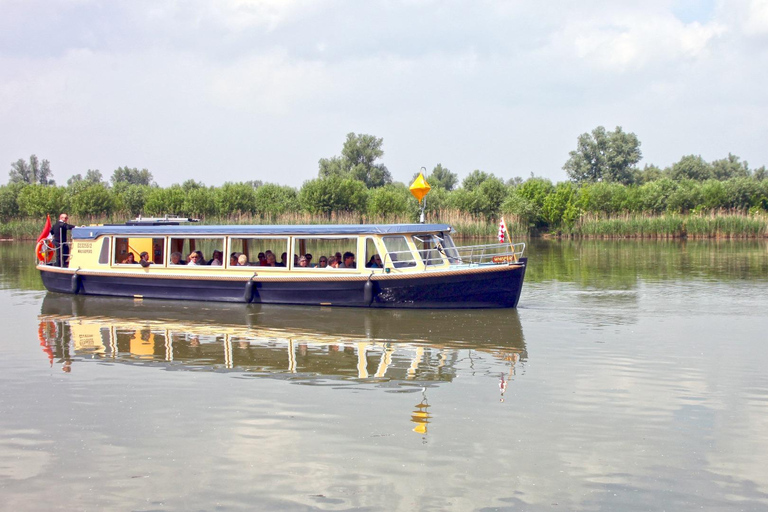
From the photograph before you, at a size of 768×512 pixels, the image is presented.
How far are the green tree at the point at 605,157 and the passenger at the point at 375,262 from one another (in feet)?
265

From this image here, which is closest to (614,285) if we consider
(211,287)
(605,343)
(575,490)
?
(605,343)

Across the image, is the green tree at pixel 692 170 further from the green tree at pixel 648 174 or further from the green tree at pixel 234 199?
the green tree at pixel 234 199

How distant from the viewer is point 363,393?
11.5 m

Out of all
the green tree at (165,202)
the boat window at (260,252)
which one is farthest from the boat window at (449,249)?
the green tree at (165,202)

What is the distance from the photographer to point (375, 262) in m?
19.7

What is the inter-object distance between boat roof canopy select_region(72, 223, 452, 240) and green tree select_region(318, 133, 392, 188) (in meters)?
75.0

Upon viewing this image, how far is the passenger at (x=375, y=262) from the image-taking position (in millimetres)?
19516

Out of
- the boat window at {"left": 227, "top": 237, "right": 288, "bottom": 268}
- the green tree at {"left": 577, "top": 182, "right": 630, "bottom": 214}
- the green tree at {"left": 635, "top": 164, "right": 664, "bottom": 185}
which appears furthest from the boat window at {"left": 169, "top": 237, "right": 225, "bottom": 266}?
the green tree at {"left": 635, "top": 164, "right": 664, "bottom": 185}

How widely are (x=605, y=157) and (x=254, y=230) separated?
83950mm

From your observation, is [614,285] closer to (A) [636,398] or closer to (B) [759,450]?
(A) [636,398]

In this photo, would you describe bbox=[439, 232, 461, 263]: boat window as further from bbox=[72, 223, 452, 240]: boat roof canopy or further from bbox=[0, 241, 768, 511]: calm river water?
bbox=[0, 241, 768, 511]: calm river water

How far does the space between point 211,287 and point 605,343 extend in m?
10.6

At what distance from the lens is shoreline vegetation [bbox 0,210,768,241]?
52.4 metres

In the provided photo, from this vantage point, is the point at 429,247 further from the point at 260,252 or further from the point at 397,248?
the point at 260,252
